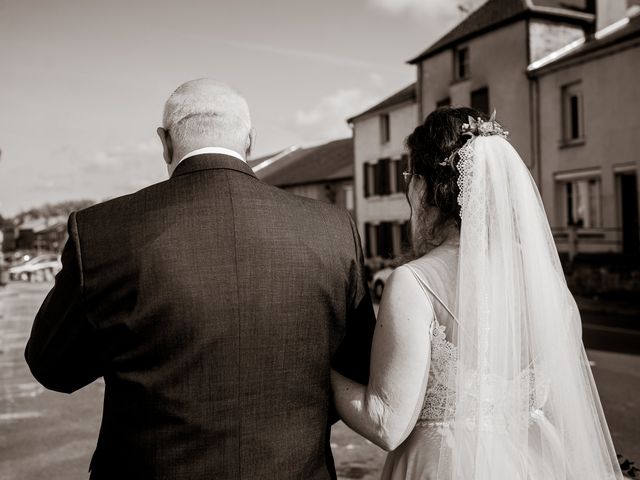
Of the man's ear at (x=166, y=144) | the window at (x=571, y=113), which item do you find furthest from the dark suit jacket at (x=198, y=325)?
the window at (x=571, y=113)

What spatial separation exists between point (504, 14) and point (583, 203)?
26.1 ft

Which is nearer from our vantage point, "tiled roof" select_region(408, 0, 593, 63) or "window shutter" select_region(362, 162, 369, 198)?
"tiled roof" select_region(408, 0, 593, 63)

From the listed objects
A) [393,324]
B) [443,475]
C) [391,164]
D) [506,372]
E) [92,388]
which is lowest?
[92,388]

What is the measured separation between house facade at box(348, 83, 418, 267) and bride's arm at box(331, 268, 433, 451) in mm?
28797

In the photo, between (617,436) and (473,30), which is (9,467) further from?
(473,30)

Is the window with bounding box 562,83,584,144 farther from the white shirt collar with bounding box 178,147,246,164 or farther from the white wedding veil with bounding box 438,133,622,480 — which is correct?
the white shirt collar with bounding box 178,147,246,164

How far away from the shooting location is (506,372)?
8.18ft

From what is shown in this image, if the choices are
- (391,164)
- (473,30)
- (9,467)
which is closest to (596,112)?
(473,30)

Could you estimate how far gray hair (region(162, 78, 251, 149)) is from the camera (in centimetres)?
221

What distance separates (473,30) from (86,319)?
26253 mm

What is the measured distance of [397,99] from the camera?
31.8 metres

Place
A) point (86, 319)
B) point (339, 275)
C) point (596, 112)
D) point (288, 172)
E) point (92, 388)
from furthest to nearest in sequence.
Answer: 1. point (288, 172)
2. point (596, 112)
3. point (92, 388)
4. point (339, 275)
5. point (86, 319)

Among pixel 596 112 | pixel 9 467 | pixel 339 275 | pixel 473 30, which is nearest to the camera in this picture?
pixel 339 275

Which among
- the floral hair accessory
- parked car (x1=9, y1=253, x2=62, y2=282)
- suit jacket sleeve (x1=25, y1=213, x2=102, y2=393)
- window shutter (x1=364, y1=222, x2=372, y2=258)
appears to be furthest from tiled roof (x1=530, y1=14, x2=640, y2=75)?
parked car (x1=9, y1=253, x2=62, y2=282)
